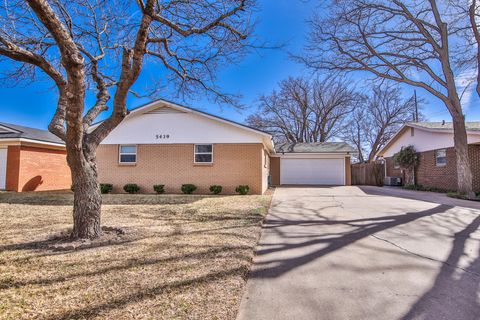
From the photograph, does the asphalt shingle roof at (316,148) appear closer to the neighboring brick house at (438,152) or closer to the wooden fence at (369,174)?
the wooden fence at (369,174)

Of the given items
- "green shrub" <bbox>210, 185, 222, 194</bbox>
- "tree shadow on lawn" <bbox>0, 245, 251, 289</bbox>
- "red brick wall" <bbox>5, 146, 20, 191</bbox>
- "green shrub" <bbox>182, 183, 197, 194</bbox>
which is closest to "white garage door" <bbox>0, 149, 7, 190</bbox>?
"red brick wall" <bbox>5, 146, 20, 191</bbox>

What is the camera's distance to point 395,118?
3161 centimetres

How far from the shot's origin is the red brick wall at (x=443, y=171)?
1296cm

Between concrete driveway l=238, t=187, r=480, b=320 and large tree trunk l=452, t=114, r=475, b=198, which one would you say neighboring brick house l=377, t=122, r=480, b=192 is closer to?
large tree trunk l=452, t=114, r=475, b=198

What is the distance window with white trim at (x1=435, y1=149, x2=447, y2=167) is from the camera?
48.8 feet

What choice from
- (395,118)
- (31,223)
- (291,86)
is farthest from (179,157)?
(395,118)

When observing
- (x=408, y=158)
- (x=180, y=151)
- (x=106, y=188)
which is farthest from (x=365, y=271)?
(x=408, y=158)

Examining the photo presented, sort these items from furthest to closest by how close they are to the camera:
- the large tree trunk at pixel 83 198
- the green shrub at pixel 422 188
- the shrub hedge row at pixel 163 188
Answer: the green shrub at pixel 422 188 → the shrub hedge row at pixel 163 188 → the large tree trunk at pixel 83 198

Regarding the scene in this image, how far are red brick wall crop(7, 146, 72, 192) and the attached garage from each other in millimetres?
14251

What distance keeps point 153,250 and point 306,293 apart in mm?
2414

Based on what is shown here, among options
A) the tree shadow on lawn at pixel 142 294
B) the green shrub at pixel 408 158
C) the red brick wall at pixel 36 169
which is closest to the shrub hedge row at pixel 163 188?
the red brick wall at pixel 36 169

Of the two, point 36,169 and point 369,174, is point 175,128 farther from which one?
point 369,174

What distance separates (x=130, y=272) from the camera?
323 centimetres

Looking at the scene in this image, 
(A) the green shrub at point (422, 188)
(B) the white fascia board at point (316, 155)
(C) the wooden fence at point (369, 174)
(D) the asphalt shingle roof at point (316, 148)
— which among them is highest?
(D) the asphalt shingle roof at point (316, 148)
